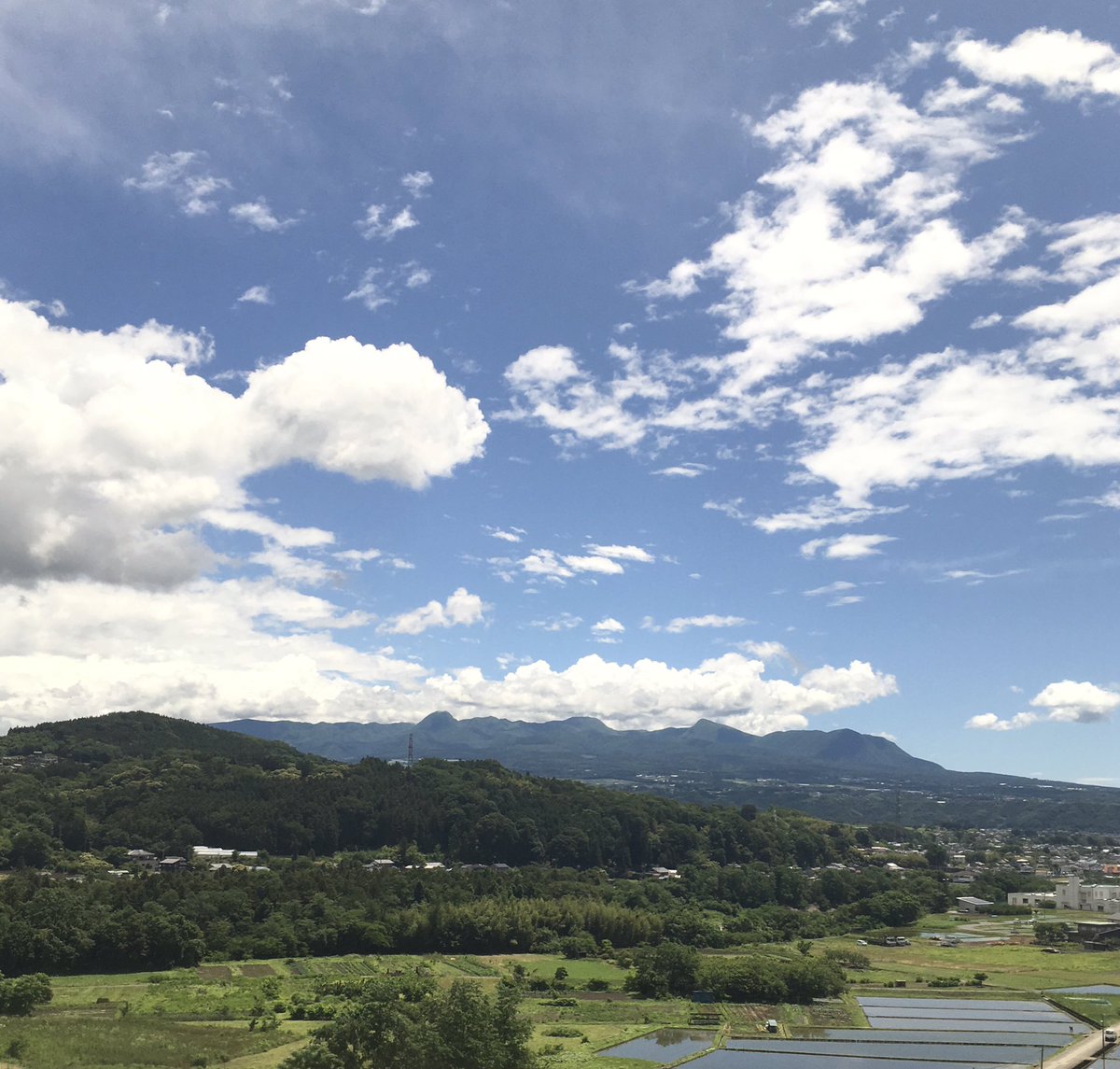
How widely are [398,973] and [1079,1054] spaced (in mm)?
37042

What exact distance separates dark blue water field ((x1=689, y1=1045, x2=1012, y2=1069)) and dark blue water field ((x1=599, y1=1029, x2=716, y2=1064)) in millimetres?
1120

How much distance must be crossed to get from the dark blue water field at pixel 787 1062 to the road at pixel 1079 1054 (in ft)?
6.73

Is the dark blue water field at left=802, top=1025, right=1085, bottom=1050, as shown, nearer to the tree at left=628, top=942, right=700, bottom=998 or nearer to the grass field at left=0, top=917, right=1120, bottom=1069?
the grass field at left=0, top=917, right=1120, bottom=1069

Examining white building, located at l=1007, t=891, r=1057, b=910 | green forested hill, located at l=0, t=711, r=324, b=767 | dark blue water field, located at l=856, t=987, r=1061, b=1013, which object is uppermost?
green forested hill, located at l=0, t=711, r=324, b=767

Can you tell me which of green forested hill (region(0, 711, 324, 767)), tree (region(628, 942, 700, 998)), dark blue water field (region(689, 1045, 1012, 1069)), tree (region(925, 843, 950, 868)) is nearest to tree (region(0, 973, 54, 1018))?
dark blue water field (region(689, 1045, 1012, 1069))

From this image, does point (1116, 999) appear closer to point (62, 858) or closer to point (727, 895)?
point (727, 895)

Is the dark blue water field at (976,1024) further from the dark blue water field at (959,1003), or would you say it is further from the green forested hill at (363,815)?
the green forested hill at (363,815)

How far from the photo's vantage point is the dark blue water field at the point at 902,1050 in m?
41.7

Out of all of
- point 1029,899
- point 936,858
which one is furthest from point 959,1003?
point 936,858

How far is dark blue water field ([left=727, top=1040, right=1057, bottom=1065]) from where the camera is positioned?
41719mm

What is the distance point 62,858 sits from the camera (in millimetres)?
95438

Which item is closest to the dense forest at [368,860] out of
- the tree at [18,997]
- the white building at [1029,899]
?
the white building at [1029,899]

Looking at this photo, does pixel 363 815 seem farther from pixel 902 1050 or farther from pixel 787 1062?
pixel 902 1050

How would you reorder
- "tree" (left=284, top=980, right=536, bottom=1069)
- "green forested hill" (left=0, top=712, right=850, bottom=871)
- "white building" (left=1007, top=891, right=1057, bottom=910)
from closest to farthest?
"tree" (left=284, top=980, right=536, bottom=1069) → "white building" (left=1007, top=891, right=1057, bottom=910) → "green forested hill" (left=0, top=712, right=850, bottom=871)
